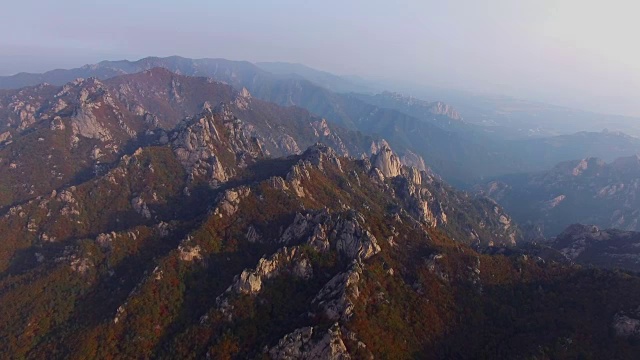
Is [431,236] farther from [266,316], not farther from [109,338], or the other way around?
[109,338]

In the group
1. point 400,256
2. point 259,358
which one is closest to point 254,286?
point 259,358

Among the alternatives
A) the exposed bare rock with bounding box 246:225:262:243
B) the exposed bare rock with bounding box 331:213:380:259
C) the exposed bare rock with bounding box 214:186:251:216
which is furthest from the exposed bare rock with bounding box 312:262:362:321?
the exposed bare rock with bounding box 214:186:251:216

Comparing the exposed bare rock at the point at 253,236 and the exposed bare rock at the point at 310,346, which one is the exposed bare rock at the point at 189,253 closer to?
the exposed bare rock at the point at 253,236

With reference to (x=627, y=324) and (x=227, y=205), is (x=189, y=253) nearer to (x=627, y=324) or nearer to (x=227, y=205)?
(x=227, y=205)

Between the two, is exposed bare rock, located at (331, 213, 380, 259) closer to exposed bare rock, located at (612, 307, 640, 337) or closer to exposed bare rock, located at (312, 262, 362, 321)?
exposed bare rock, located at (312, 262, 362, 321)

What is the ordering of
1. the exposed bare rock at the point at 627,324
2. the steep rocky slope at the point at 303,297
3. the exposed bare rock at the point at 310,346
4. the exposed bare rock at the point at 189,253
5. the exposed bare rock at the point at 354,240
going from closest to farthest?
the exposed bare rock at the point at 310,346
the exposed bare rock at the point at 627,324
the steep rocky slope at the point at 303,297
the exposed bare rock at the point at 354,240
the exposed bare rock at the point at 189,253

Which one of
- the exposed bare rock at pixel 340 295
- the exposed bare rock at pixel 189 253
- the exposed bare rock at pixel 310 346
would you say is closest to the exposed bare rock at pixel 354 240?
the exposed bare rock at pixel 340 295

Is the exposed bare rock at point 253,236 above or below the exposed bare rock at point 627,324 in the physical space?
below

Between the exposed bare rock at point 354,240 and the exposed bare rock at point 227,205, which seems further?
the exposed bare rock at point 227,205
